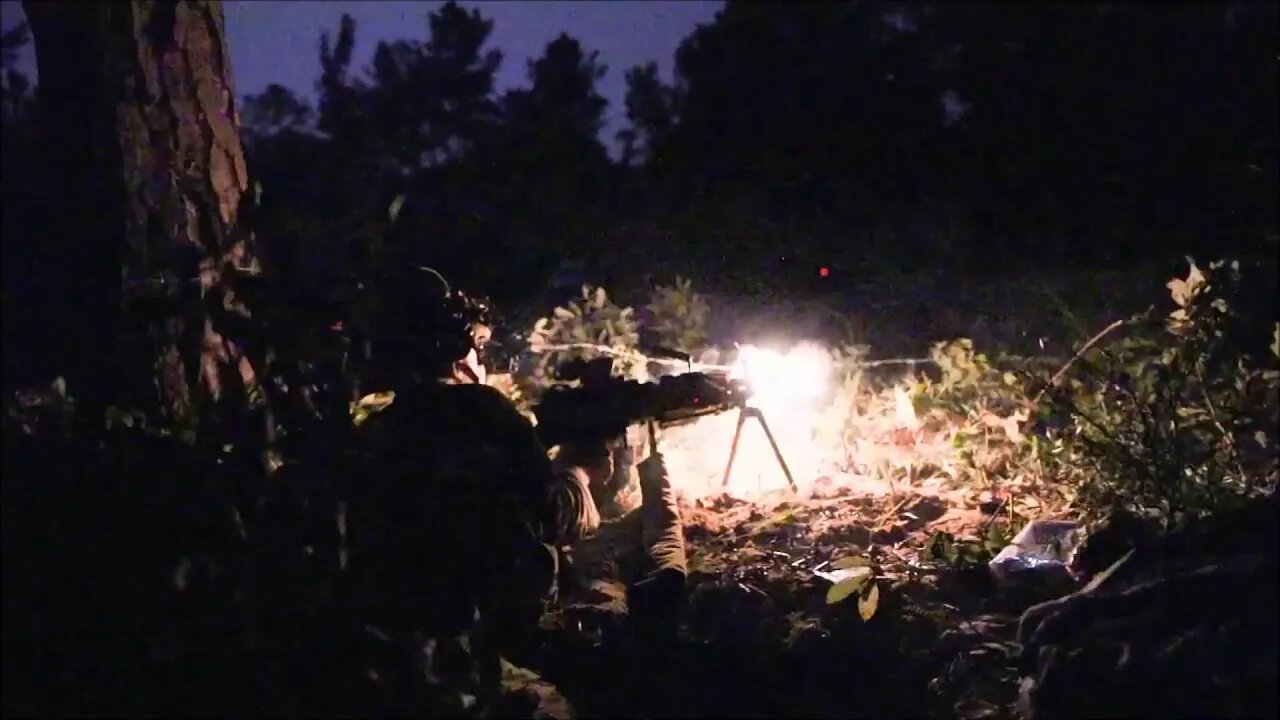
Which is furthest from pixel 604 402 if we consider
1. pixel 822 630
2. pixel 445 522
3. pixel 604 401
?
pixel 445 522

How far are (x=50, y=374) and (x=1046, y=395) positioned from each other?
9.32 feet

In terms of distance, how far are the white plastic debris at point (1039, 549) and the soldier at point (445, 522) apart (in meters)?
1.24

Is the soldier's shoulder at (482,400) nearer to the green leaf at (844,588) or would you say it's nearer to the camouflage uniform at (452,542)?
the camouflage uniform at (452,542)

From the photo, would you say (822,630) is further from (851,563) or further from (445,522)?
(445,522)

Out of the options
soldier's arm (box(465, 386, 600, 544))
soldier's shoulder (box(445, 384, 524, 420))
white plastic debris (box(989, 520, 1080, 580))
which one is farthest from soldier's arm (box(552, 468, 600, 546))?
white plastic debris (box(989, 520, 1080, 580))

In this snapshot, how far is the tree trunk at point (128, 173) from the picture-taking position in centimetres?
→ 292

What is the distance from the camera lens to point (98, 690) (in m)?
2.20

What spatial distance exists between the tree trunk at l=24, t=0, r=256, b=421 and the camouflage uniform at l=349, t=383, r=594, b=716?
53cm

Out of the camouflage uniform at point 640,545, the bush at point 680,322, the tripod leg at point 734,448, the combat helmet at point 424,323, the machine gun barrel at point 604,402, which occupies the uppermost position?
the bush at point 680,322

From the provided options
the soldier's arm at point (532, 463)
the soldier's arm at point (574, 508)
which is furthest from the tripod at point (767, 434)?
the soldier's arm at point (532, 463)

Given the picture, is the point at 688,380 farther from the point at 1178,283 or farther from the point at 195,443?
the point at 195,443

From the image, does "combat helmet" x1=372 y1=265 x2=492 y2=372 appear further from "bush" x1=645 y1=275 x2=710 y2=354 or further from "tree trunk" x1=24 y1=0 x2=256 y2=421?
"bush" x1=645 y1=275 x2=710 y2=354

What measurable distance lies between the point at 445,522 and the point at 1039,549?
5.77 ft

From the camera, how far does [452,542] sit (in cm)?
268
